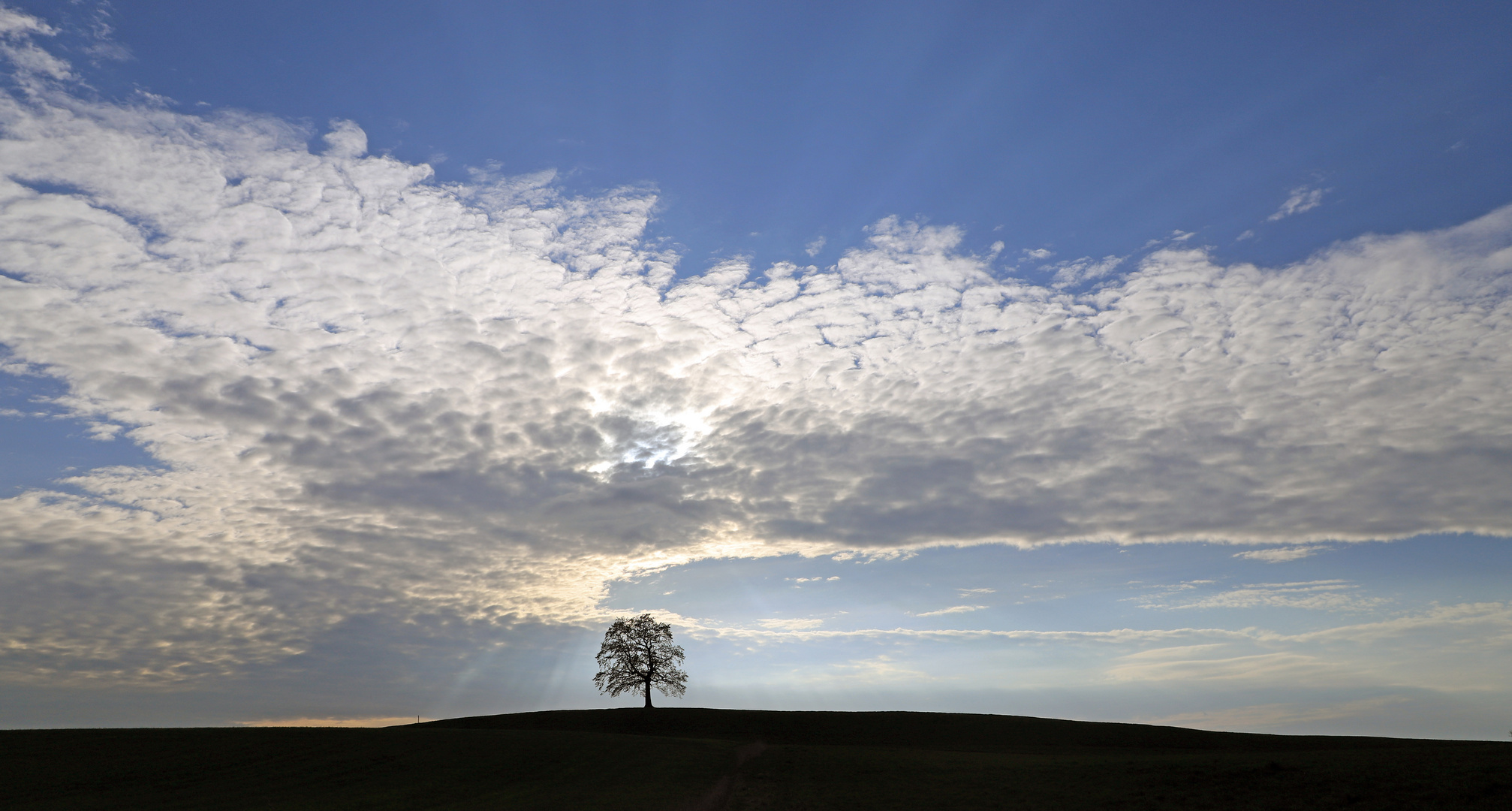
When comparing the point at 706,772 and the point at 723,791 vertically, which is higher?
the point at 723,791

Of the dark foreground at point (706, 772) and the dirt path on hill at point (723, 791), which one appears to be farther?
the dirt path on hill at point (723, 791)

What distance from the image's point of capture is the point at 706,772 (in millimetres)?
42812

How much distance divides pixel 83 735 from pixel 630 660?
48.1 metres

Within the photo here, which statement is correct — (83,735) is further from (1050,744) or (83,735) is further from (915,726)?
(1050,744)

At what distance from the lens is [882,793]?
120 feet

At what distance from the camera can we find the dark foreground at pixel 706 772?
31.1 m

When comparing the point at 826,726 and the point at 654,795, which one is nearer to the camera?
the point at 654,795

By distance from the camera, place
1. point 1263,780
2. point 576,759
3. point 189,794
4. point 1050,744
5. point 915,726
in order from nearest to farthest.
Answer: point 1263,780 → point 189,794 → point 576,759 → point 1050,744 → point 915,726

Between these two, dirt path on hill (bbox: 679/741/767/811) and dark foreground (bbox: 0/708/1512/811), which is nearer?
dark foreground (bbox: 0/708/1512/811)

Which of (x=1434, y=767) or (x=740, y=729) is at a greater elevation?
(x=1434, y=767)

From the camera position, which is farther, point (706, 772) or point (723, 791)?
point (706, 772)

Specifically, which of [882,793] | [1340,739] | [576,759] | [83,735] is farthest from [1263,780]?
[83,735]

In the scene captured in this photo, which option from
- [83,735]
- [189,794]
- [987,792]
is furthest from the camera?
[83,735]

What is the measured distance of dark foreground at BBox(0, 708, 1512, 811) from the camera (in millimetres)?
31094
